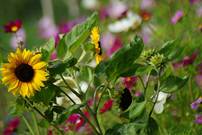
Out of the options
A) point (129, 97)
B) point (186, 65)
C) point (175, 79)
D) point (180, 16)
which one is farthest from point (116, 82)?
point (180, 16)

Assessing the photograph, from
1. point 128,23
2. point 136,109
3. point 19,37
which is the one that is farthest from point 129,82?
point 128,23

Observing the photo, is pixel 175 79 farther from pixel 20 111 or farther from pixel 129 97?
pixel 20 111

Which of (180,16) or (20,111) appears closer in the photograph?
(20,111)

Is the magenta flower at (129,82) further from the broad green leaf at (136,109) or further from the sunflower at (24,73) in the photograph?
the sunflower at (24,73)

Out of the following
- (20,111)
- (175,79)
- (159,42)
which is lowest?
(175,79)

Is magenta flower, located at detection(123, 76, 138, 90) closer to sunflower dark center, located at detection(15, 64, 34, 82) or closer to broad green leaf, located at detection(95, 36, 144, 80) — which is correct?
broad green leaf, located at detection(95, 36, 144, 80)

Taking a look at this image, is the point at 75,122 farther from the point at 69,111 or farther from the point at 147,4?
the point at 147,4
